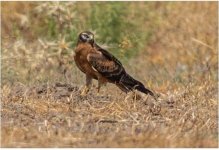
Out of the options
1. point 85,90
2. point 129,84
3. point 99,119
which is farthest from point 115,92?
point 99,119

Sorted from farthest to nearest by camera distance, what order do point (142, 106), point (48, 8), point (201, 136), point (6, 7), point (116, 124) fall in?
1. point (6, 7)
2. point (48, 8)
3. point (142, 106)
4. point (116, 124)
5. point (201, 136)

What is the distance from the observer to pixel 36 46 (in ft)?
44.1

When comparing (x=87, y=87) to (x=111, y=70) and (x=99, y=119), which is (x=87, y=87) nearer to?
(x=111, y=70)

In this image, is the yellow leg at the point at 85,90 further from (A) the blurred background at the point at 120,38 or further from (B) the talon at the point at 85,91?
(A) the blurred background at the point at 120,38

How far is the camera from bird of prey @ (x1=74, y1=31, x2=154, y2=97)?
31.5ft

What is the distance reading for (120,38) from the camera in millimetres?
14078

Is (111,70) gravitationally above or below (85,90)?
above

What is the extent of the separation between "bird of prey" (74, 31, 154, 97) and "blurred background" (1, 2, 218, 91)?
21.5 inches

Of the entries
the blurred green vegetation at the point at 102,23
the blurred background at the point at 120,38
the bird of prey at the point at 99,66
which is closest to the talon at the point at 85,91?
the bird of prey at the point at 99,66

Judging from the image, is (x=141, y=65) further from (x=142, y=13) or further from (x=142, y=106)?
(x=142, y=106)

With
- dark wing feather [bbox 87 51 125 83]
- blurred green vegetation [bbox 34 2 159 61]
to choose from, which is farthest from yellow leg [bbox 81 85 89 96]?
blurred green vegetation [bbox 34 2 159 61]

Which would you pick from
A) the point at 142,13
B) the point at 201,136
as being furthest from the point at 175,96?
the point at 142,13

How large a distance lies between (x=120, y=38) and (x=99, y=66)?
176 inches

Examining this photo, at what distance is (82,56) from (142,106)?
3.70 ft
